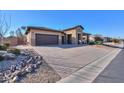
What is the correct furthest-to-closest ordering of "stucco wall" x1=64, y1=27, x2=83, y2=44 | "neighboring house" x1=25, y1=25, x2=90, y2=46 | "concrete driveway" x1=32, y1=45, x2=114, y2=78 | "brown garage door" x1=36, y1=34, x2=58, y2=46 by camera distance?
1. "stucco wall" x1=64, y1=27, x2=83, y2=44
2. "brown garage door" x1=36, y1=34, x2=58, y2=46
3. "neighboring house" x1=25, y1=25, x2=90, y2=46
4. "concrete driveway" x1=32, y1=45, x2=114, y2=78

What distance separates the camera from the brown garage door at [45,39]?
24894 millimetres

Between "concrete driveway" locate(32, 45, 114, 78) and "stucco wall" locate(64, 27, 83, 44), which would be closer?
"concrete driveway" locate(32, 45, 114, 78)

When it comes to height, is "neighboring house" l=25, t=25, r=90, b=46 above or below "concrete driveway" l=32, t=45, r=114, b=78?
above

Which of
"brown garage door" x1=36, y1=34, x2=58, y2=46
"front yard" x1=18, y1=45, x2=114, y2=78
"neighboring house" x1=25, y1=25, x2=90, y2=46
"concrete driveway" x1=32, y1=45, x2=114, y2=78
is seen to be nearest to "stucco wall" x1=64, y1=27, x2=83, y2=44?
"neighboring house" x1=25, y1=25, x2=90, y2=46

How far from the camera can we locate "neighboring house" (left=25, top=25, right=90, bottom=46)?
79.8 ft

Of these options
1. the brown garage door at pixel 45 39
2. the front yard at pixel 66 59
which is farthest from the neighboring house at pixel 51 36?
the front yard at pixel 66 59

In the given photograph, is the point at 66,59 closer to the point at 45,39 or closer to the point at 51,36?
the point at 45,39

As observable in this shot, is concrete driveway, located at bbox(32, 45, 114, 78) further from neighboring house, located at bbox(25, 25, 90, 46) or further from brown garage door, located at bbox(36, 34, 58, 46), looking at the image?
brown garage door, located at bbox(36, 34, 58, 46)

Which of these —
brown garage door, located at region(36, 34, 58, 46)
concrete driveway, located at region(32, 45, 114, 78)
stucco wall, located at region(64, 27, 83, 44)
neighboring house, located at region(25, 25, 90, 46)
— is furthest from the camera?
stucco wall, located at region(64, 27, 83, 44)
